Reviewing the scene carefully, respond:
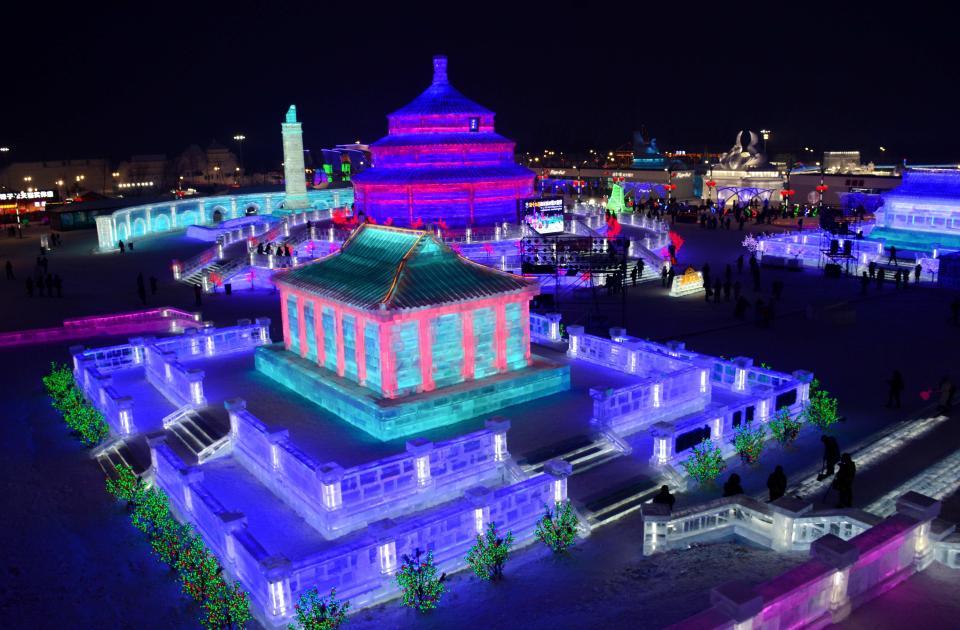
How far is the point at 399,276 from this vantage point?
1797cm

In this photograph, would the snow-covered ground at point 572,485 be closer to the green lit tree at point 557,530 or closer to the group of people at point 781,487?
the green lit tree at point 557,530

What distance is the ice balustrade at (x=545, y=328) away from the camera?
24.5 metres

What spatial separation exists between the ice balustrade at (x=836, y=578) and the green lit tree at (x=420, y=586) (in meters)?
4.24

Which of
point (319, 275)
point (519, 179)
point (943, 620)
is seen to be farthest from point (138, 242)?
point (943, 620)

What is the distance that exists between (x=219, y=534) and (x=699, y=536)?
27.2 feet

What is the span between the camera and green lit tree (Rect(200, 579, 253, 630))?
441 inches

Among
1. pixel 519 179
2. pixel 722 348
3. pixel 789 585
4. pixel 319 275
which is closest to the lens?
pixel 789 585

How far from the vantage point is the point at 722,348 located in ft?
81.1

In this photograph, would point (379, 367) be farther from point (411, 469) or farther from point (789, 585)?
point (789, 585)

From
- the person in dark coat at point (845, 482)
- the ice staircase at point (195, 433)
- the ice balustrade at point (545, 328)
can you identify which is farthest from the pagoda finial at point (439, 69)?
the person in dark coat at point (845, 482)

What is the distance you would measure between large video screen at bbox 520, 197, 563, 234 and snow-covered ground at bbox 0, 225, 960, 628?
30.1 feet

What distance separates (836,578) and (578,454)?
21.6ft

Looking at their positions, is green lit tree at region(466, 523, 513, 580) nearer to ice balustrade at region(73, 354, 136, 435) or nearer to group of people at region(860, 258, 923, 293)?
ice balustrade at region(73, 354, 136, 435)

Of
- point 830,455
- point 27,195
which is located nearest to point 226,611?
point 830,455
